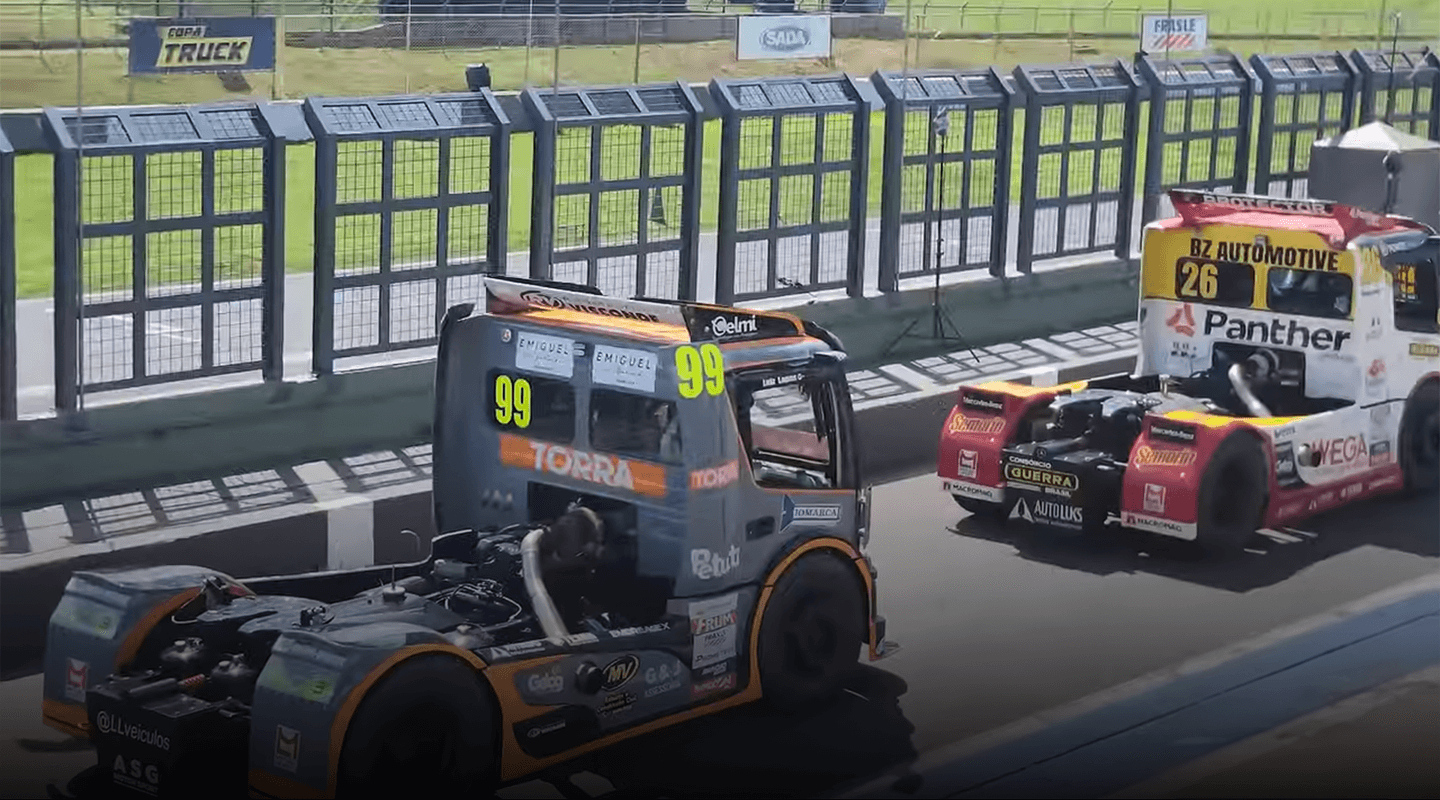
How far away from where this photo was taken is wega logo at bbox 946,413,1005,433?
15016mm

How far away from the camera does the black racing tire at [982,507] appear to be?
49.3 feet

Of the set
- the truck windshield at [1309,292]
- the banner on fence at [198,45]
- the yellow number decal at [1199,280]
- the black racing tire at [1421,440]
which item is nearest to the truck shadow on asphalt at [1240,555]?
the black racing tire at [1421,440]

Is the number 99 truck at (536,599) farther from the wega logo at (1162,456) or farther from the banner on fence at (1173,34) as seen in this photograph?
the banner on fence at (1173,34)

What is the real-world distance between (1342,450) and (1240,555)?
4.70 ft

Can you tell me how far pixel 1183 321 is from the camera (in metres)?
16.4

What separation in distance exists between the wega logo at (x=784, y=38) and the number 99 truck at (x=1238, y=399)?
4.56m

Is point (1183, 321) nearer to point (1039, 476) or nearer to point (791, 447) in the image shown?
point (1039, 476)

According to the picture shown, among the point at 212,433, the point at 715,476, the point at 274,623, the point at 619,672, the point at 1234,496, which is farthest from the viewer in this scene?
the point at 1234,496

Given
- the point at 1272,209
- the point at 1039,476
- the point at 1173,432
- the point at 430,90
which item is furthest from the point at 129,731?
the point at 430,90

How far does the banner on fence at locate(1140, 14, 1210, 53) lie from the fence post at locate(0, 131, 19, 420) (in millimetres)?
13693

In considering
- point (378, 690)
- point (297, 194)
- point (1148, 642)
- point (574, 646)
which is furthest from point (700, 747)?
point (297, 194)

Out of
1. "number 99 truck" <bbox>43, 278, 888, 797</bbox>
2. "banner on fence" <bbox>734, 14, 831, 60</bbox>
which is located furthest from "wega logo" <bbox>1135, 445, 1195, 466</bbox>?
"banner on fence" <bbox>734, 14, 831, 60</bbox>

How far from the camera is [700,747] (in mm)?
10555

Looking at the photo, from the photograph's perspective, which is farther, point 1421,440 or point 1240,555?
point 1421,440
